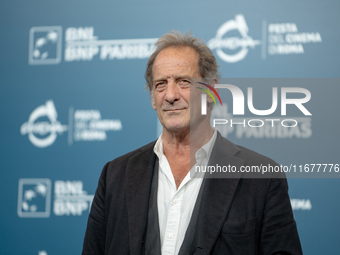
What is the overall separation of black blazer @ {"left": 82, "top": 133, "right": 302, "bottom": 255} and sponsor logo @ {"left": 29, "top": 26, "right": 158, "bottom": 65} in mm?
1202

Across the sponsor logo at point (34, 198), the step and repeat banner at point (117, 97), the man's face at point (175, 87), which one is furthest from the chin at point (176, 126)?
the sponsor logo at point (34, 198)

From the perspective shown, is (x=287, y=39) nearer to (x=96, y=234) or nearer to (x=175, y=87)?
(x=175, y=87)

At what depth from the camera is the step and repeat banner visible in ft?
6.99

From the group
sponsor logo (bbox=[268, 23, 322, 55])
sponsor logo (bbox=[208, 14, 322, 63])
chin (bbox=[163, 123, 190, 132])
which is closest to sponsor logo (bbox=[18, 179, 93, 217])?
chin (bbox=[163, 123, 190, 132])

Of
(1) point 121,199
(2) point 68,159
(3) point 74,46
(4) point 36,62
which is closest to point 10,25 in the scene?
(4) point 36,62

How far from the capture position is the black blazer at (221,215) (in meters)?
1.26

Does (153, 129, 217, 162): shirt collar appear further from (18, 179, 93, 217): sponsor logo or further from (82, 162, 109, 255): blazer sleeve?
(18, 179, 93, 217): sponsor logo

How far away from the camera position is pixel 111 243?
142 centimetres

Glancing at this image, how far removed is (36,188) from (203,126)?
5.06ft

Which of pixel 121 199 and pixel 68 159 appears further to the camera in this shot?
pixel 68 159

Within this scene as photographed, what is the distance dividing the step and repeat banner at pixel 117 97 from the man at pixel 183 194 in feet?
2.05

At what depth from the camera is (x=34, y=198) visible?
2.50 metres

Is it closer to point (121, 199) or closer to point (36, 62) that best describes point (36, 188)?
point (36, 62)

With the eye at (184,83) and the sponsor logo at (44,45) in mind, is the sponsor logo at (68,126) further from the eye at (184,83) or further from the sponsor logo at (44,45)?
the eye at (184,83)
